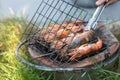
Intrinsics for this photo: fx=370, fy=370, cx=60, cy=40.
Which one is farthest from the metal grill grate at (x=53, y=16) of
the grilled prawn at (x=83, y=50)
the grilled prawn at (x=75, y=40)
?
the grilled prawn at (x=83, y=50)

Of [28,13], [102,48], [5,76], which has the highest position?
[102,48]

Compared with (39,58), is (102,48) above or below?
above

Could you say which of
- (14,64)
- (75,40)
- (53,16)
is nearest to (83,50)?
(75,40)

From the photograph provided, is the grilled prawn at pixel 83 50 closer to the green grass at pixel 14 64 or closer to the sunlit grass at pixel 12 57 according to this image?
the green grass at pixel 14 64

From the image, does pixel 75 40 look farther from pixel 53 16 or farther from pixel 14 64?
pixel 14 64

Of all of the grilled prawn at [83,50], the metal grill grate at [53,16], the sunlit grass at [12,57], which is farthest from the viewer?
the metal grill grate at [53,16]

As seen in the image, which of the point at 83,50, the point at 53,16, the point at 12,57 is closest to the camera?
the point at 83,50

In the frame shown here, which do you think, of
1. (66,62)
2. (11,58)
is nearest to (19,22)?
(11,58)

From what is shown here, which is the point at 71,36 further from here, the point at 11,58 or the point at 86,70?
the point at 11,58
